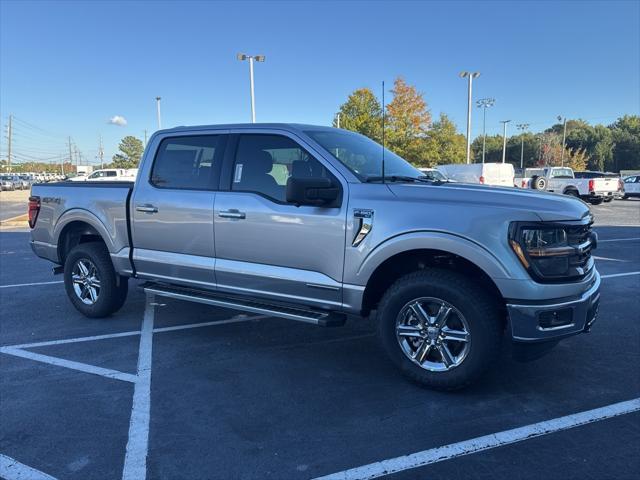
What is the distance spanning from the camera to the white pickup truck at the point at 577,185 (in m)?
23.9

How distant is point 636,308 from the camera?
584 cm

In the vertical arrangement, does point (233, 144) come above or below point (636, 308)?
above

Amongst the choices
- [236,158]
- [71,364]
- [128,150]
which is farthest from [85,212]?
[128,150]

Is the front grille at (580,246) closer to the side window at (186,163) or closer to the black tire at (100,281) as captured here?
the side window at (186,163)

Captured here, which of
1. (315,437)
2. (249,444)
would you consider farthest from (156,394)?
(315,437)

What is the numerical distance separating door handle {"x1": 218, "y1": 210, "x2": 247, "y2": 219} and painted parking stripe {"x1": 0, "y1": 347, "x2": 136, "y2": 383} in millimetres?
1520

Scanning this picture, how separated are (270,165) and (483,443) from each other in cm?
273

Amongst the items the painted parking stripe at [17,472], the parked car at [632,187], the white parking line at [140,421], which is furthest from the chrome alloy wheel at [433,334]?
the parked car at [632,187]

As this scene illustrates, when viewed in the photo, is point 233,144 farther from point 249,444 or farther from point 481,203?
point 249,444

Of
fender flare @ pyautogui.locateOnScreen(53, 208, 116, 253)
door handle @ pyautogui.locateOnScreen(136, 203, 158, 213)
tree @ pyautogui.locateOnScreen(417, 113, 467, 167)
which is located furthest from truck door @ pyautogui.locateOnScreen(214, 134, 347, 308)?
tree @ pyautogui.locateOnScreen(417, 113, 467, 167)

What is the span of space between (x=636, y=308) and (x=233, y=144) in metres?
4.83

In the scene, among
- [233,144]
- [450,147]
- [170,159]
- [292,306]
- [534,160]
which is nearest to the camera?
[292,306]

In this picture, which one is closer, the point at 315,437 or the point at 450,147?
the point at 315,437

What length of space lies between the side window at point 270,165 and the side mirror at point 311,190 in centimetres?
28
